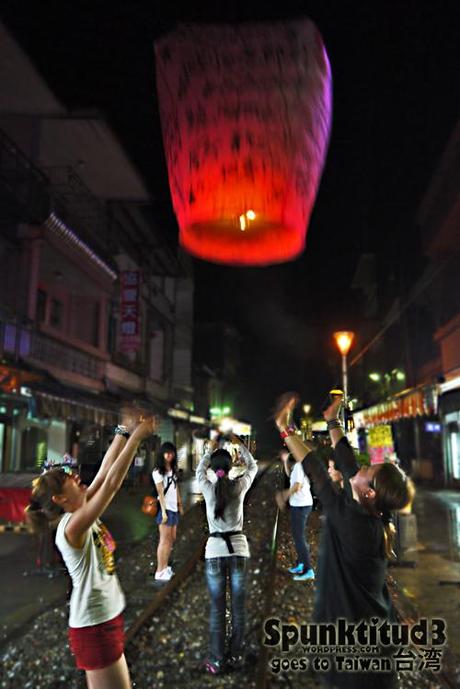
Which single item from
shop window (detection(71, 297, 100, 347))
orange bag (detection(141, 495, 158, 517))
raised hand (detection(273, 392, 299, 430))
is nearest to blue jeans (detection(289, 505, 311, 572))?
orange bag (detection(141, 495, 158, 517))

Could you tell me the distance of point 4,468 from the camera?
14039mm

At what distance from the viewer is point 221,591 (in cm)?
459

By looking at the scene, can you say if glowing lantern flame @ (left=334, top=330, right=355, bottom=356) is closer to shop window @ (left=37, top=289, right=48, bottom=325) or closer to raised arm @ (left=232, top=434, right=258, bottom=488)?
raised arm @ (left=232, top=434, right=258, bottom=488)

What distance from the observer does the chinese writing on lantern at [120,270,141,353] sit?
20.4m

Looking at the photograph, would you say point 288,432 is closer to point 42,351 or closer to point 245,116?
point 245,116

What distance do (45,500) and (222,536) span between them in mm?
2008

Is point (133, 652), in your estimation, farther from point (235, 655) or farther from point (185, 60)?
point (185, 60)

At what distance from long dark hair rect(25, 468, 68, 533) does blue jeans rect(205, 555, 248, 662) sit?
1.96m

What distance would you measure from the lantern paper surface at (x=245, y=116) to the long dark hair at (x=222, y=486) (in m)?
2.45

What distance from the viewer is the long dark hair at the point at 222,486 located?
452cm

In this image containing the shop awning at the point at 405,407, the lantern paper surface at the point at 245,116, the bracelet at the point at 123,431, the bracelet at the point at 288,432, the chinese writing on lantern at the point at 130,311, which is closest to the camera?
the lantern paper surface at the point at 245,116

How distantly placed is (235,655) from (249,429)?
91.6 inches

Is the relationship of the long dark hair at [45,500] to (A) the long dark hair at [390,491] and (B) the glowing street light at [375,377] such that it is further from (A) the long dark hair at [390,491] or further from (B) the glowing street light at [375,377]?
Answer: (B) the glowing street light at [375,377]

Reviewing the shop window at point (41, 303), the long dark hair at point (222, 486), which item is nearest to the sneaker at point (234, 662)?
the long dark hair at point (222, 486)
